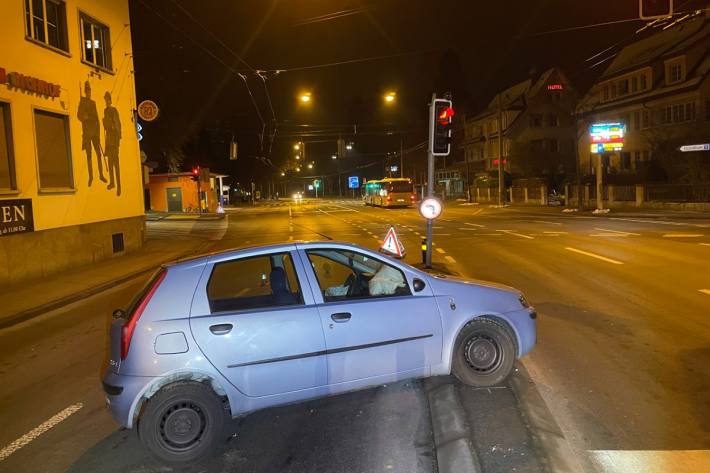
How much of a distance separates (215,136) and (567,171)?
4521 cm

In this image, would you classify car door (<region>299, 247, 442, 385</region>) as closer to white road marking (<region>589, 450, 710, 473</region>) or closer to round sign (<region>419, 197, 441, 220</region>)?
white road marking (<region>589, 450, 710, 473</region>)

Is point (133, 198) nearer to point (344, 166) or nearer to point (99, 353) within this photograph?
point (99, 353)

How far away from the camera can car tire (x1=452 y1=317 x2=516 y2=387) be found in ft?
18.0

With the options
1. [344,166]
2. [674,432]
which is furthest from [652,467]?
[344,166]

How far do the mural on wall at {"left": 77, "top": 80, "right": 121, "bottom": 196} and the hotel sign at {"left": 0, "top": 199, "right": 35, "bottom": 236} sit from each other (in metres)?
3.34

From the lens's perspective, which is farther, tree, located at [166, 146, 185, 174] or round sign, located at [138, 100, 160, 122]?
tree, located at [166, 146, 185, 174]

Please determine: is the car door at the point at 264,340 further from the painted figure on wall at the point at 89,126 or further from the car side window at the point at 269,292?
the painted figure on wall at the point at 89,126

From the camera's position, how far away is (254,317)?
15.5 feet

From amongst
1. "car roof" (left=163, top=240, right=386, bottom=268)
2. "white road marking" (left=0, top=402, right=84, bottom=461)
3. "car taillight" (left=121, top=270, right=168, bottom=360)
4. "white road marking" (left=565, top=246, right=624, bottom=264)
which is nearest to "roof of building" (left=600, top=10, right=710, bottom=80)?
"white road marking" (left=565, top=246, right=624, bottom=264)

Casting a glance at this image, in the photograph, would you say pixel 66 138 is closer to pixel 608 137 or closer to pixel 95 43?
pixel 95 43

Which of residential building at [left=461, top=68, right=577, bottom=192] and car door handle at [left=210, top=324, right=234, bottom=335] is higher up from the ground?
residential building at [left=461, top=68, right=577, bottom=192]

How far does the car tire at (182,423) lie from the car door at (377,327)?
3.31ft

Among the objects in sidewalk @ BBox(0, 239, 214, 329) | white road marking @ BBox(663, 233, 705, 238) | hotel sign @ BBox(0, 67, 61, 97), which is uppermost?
hotel sign @ BBox(0, 67, 61, 97)

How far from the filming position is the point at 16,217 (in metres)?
13.7
